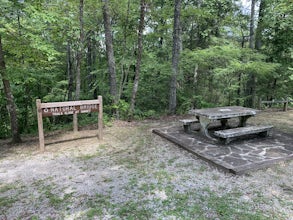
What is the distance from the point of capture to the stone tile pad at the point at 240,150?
3529mm

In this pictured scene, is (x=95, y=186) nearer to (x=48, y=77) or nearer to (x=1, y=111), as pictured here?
(x=48, y=77)

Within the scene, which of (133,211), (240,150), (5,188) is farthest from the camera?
(240,150)

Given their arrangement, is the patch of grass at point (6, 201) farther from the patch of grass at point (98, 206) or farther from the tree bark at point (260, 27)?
the tree bark at point (260, 27)

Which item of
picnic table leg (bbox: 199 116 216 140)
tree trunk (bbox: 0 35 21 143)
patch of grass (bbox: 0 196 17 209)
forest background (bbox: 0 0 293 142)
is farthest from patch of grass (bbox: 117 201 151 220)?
tree trunk (bbox: 0 35 21 143)

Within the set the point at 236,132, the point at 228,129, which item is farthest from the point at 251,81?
the point at 236,132

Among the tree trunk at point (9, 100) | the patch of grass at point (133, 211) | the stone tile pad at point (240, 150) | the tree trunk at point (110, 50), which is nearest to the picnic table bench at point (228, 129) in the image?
the stone tile pad at point (240, 150)

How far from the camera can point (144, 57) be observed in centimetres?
838

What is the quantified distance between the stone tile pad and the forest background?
8.80 feet

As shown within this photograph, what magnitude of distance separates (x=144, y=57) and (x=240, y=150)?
5533 millimetres

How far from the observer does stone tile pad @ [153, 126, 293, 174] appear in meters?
3.53

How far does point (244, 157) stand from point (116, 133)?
329 cm

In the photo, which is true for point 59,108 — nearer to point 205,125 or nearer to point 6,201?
point 6,201

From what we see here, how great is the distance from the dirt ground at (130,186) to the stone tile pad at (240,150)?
0.15 meters

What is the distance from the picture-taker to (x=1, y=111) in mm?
6820
